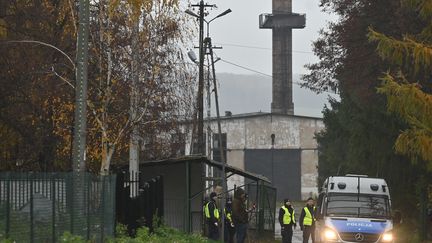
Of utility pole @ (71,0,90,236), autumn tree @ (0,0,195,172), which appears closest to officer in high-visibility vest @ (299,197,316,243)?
autumn tree @ (0,0,195,172)

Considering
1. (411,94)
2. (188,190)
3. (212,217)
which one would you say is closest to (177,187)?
(188,190)

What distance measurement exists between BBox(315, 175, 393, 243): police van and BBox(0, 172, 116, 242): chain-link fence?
885 centimetres

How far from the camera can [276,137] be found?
3629 inches

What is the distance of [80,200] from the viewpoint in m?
15.9

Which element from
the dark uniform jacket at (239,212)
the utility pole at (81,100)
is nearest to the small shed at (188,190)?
the dark uniform jacket at (239,212)

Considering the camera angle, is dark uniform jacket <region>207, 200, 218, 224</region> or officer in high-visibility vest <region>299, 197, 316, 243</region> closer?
dark uniform jacket <region>207, 200, 218, 224</region>

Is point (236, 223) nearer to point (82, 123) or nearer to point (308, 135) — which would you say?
point (82, 123)

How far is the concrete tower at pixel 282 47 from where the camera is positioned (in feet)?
284

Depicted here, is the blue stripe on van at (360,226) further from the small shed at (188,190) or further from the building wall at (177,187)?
the building wall at (177,187)

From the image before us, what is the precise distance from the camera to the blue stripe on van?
24.2 metres

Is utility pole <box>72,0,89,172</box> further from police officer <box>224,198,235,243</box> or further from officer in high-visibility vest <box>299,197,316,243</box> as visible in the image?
officer in high-visibility vest <box>299,197,316,243</box>

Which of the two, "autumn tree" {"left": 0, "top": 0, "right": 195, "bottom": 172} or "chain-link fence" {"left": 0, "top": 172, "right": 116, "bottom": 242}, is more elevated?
"autumn tree" {"left": 0, "top": 0, "right": 195, "bottom": 172}

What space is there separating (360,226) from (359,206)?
77cm

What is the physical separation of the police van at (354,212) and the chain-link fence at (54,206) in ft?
29.0
